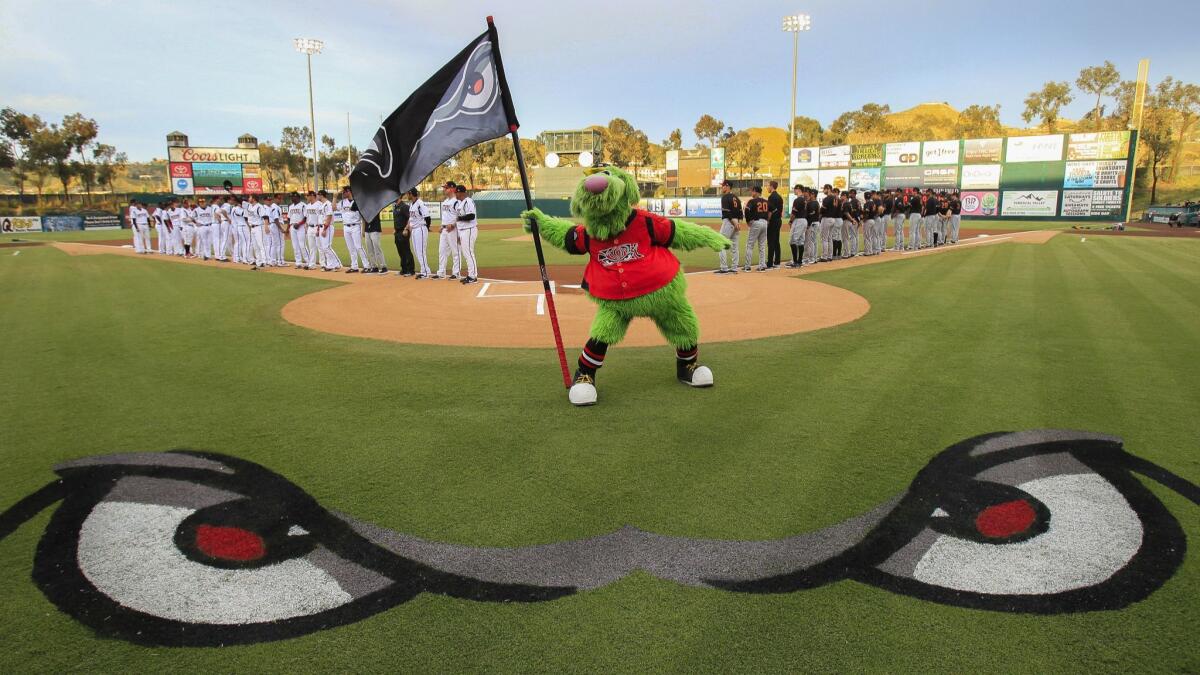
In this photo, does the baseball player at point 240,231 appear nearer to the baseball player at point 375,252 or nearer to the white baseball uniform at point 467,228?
the baseball player at point 375,252

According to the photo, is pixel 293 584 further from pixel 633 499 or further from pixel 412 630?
pixel 633 499

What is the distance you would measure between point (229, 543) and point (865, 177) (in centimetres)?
5394

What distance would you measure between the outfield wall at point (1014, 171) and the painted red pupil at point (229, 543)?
4405 centimetres

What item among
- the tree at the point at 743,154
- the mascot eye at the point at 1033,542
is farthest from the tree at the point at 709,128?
the mascot eye at the point at 1033,542

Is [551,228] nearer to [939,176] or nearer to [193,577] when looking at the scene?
[193,577]

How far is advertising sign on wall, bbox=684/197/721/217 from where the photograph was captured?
4950 centimetres

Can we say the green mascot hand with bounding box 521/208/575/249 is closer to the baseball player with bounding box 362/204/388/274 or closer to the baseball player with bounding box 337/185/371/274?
the baseball player with bounding box 362/204/388/274

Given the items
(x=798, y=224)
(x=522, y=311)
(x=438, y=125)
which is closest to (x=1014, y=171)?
(x=798, y=224)

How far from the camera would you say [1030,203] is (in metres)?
44.6

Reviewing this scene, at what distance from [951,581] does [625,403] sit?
3068 mm

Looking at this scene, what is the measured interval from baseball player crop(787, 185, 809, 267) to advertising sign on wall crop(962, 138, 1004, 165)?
3792 cm

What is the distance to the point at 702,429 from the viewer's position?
490 cm

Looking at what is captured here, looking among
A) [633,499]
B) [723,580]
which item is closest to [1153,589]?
[723,580]

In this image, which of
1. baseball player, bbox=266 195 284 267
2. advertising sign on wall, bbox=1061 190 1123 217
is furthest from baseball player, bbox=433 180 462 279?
advertising sign on wall, bbox=1061 190 1123 217
